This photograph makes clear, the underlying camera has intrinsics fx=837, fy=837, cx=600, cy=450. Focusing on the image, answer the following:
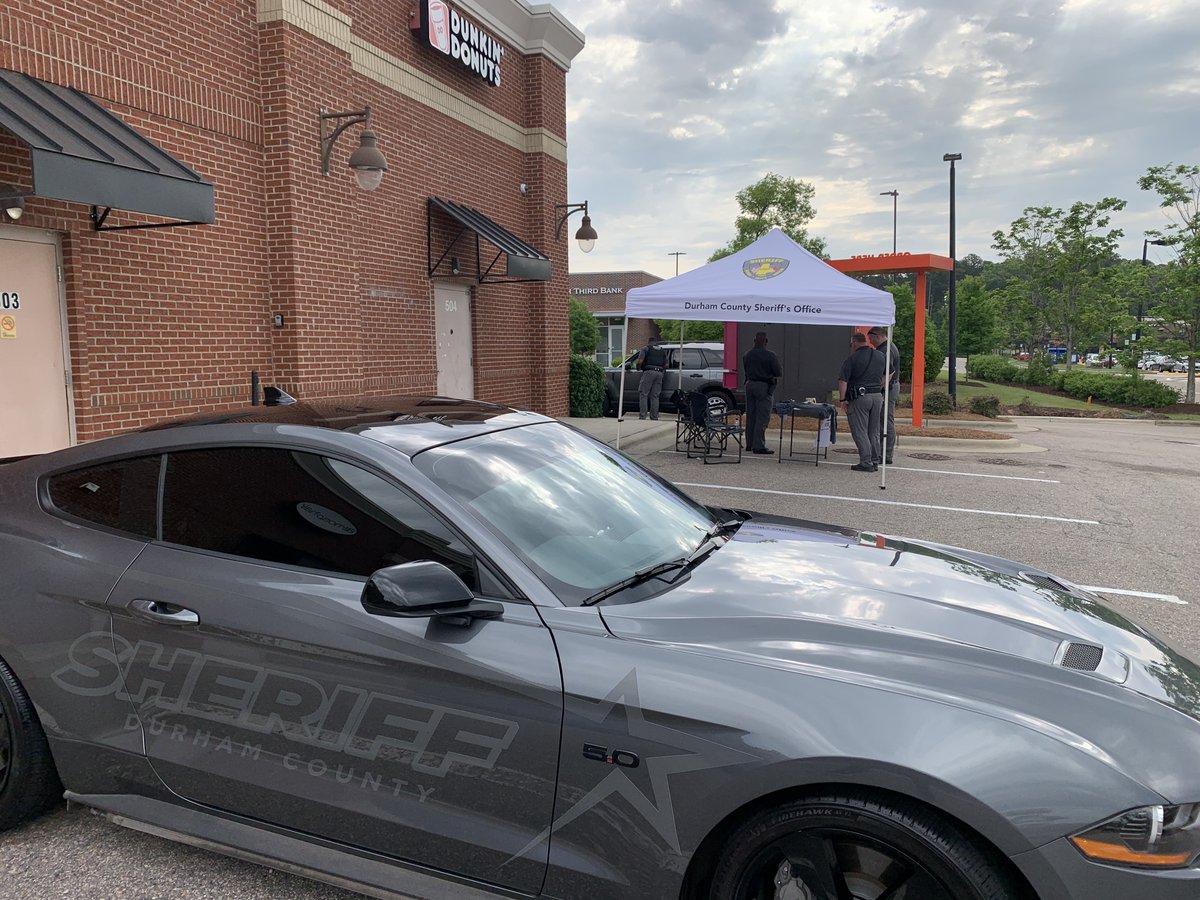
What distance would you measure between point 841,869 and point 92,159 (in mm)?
6145

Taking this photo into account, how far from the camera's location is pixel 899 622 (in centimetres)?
223

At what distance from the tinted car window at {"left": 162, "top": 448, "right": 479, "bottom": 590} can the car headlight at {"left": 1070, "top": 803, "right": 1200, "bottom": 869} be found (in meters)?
1.51

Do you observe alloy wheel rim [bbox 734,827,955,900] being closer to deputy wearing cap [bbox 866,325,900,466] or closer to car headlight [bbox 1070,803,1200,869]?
car headlight [bbox 1070,803,1200,869]

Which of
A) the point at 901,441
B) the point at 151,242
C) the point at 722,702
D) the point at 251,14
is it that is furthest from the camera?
the point at 901,441

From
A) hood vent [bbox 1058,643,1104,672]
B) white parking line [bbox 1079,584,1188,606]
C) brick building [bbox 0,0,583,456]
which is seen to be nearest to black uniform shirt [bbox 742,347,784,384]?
brick building [bbox 0,0,583,456]

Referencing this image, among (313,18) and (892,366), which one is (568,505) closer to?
(313,18)

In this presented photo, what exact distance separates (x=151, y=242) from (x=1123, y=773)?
26.0 feet

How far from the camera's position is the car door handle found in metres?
2.43

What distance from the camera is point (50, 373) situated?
21.9 feet

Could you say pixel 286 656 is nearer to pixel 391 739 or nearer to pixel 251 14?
pixel 391 739

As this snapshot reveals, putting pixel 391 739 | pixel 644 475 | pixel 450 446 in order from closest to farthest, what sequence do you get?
1. pixel 391 739
2. pixel 450 446
3. pixel 644 475

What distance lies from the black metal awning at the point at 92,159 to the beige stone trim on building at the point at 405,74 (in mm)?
2760

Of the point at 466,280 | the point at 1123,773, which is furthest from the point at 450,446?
the point at 466,280

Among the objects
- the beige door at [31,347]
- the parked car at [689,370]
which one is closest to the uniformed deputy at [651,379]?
the parked car at [689,370]
